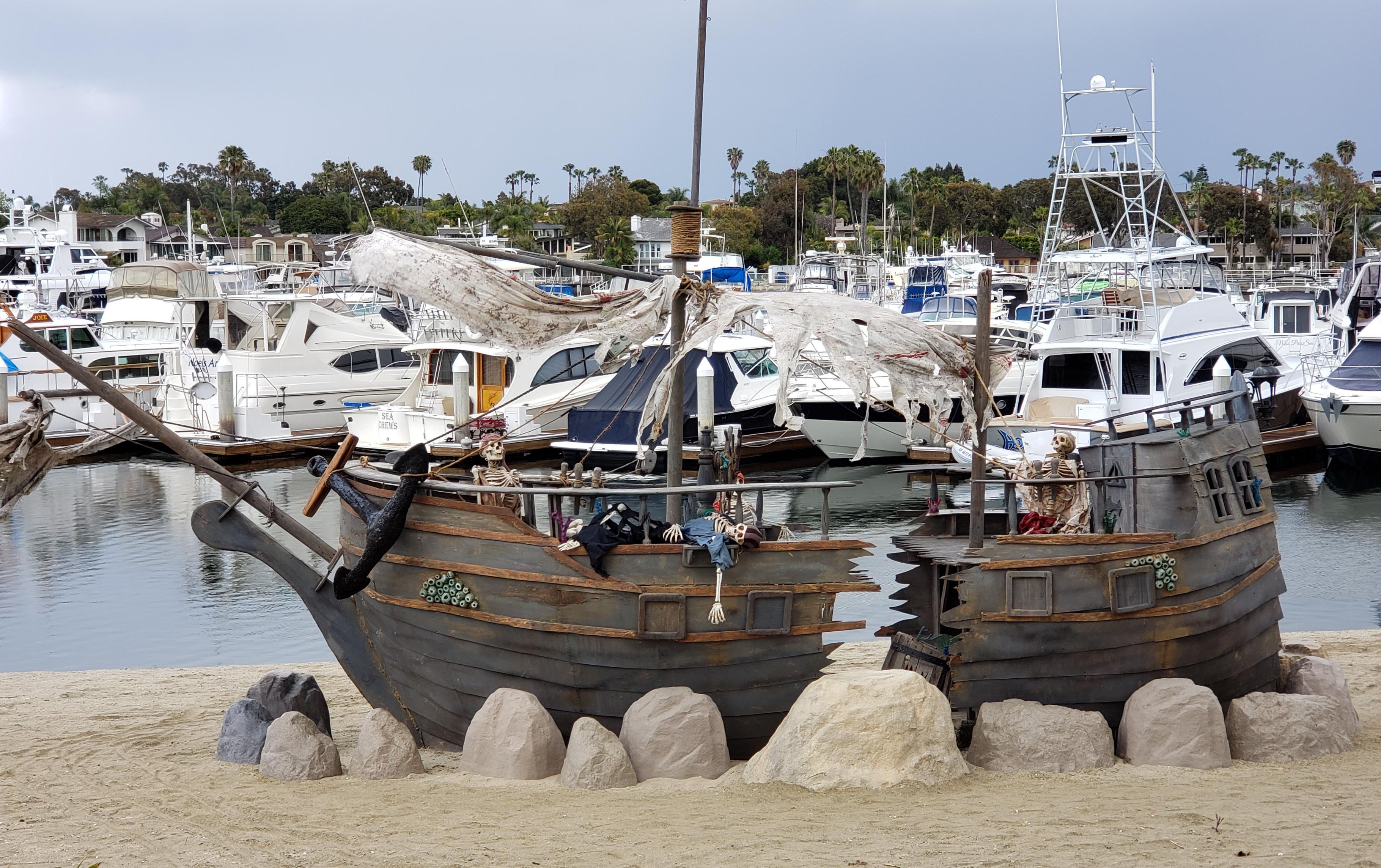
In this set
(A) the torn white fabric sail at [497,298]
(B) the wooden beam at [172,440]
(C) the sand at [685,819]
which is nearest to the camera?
(C) the sand at [685,819]

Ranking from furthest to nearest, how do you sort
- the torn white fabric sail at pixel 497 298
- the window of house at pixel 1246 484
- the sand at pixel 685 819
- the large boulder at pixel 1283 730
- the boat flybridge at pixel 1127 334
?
the boat flybridge at pixel 1127 334 → the window of house at pixel 1246 484 → the torn white fabric sail at pixel 497 298 → the large boulder at pixel 1283 730 → the sand at pixel 685 819

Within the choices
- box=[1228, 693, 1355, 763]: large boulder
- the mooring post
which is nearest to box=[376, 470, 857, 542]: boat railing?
the mooring post

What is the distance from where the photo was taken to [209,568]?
19.8m

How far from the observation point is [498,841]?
7.39m

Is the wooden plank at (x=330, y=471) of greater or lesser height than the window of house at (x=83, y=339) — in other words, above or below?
below

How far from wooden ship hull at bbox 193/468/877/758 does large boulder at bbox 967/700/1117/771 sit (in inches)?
47.1

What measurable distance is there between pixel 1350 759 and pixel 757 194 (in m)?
92.0

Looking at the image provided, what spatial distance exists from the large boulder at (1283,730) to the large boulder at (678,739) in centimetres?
375

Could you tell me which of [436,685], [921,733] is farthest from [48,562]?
[921,733]

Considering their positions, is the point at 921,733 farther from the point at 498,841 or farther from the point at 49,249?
the point at 49,249

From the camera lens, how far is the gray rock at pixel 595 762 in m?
8.25

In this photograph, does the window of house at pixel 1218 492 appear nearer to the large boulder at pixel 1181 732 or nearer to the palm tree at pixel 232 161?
the large boulder at pixel 1181 732

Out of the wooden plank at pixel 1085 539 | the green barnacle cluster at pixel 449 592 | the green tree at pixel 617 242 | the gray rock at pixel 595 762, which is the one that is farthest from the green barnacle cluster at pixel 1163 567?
the green tree at pixel 617 242

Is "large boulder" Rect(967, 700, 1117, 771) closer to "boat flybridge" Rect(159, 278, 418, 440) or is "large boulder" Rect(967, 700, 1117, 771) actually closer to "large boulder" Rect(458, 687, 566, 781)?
"large boulder" Rect(458, 687, 566, 781)
